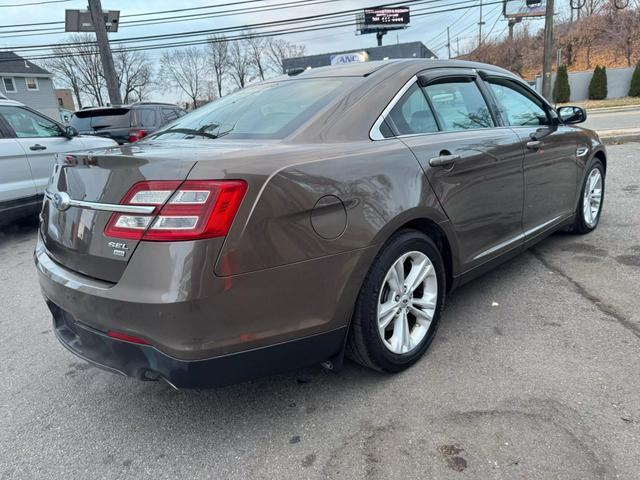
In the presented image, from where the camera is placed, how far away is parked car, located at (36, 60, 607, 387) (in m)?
1.84

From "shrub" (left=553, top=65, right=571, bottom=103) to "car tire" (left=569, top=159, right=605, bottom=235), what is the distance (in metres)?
28.6

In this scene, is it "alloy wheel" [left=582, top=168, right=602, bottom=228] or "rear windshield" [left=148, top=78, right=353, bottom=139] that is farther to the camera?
"alloy wheel" [left=582, top=168, right=602, bottom=228]

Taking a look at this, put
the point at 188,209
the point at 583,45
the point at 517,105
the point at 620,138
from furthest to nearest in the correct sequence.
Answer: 1. the point at 583,45
2. the point at 620,138
3. the point at 517,105
4. the point at 188,209

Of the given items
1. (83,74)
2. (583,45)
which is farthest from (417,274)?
(83,74)

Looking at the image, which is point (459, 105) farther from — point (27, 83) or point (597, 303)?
A: point (27, 83)

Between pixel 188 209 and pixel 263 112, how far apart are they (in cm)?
108

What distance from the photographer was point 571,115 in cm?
432

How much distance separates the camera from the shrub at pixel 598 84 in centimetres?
2934

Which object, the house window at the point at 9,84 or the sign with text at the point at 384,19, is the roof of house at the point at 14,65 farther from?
the sign with text at the point at 384,19

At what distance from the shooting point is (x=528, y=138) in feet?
11.5

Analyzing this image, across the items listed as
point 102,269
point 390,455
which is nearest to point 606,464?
point 390,455

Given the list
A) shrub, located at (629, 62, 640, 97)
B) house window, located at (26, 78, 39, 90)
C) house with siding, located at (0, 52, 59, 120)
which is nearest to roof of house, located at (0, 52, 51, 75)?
house with siding, located at (0, 52, 59, 120)

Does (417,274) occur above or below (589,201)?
above

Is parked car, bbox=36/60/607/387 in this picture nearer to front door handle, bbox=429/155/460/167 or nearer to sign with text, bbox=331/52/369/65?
front door handle, bbox=429/155/460/167
